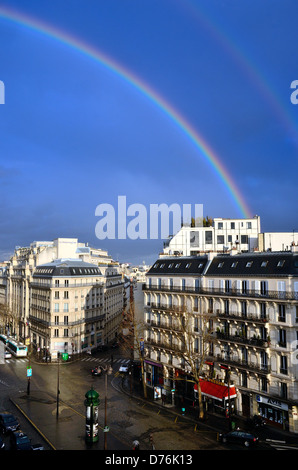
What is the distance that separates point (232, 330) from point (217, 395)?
22.9 feet

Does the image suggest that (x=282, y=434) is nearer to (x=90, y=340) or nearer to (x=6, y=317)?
(x=90, y=340)

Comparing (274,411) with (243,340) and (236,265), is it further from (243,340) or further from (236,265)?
(236,265)

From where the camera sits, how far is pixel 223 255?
4584 centimetres

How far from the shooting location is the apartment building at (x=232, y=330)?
35.6m

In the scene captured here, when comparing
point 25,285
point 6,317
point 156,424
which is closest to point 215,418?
point 156,424

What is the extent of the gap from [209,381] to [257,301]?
11.1 meters

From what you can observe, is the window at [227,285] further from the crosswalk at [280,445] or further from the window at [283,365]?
the crosswalk at [280,445]

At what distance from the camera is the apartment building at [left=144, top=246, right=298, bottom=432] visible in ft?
117

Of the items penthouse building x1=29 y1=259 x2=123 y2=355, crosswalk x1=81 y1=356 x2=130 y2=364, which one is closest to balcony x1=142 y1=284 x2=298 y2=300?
crosswalk x1=81 y1=356 x2=130 y2=364

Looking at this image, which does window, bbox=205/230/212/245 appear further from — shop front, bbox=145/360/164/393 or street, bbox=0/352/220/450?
street, bbox=0/352/220/450

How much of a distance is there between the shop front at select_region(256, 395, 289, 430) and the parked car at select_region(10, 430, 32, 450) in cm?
2186

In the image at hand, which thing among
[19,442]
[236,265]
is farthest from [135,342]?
[19,442]

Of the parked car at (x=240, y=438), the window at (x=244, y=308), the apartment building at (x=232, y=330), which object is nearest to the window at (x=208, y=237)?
the apartment building at (x=232, y=330)

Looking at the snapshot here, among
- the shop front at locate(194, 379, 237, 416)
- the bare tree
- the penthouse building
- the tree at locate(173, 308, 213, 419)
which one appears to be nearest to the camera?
the shop front at locate(194, 379, 237, 416)
